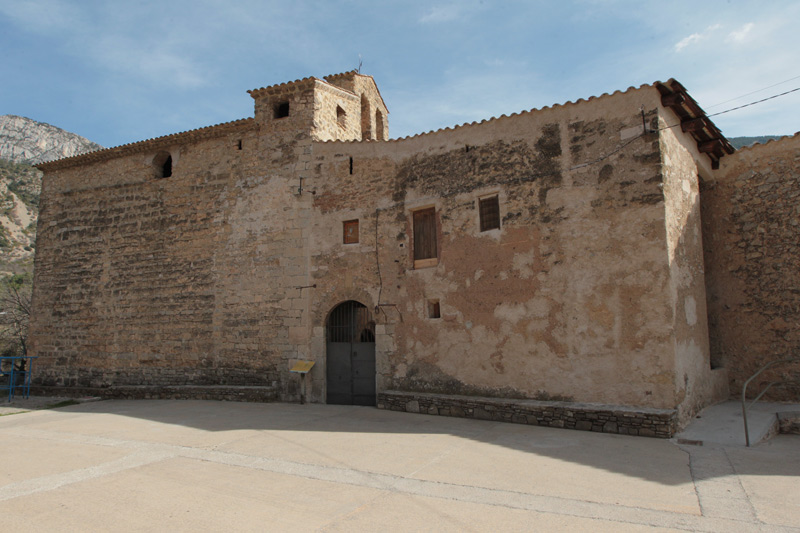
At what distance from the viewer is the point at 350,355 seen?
38.1ft

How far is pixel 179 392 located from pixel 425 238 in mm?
7870

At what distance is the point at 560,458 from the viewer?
21.5 feet

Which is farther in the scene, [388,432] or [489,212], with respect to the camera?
[489,212]

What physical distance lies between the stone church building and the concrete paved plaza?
1443mm

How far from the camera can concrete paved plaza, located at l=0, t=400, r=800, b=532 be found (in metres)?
4.50

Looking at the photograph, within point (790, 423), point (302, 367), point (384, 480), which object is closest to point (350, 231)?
point (302, 367)

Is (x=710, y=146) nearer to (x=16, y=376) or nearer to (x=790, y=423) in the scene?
(x=790, y=423)

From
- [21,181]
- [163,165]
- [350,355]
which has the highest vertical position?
[21,181]

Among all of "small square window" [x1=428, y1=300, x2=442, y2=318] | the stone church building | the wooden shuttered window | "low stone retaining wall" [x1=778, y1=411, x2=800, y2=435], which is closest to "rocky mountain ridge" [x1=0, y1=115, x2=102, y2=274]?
the stone church building

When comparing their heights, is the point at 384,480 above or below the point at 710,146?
below

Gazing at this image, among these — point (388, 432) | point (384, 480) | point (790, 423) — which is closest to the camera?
point (384, 480)

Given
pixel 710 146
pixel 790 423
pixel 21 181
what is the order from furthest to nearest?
pixel 21 181 → pixel 710 146 → pixel 790 423

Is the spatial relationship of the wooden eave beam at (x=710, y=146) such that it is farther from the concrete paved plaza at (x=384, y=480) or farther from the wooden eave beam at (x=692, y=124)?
the concrete paved plaza at (x=384, y=480)

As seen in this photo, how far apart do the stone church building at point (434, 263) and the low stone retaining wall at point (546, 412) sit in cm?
4
